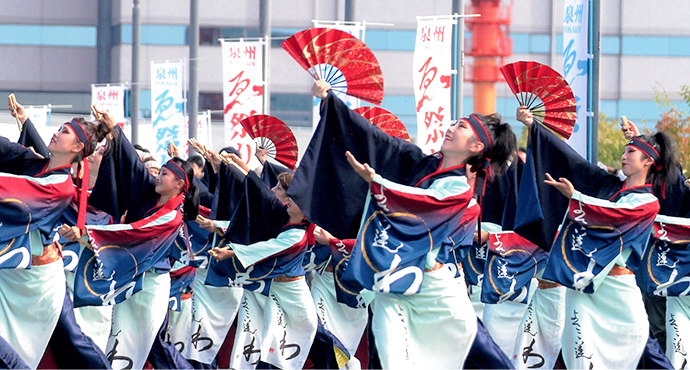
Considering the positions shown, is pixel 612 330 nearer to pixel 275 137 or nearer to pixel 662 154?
pixel 662 154

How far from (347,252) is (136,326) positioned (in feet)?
5.13

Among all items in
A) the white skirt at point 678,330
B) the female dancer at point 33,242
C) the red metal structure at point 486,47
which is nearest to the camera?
the female dancer at point 33,242

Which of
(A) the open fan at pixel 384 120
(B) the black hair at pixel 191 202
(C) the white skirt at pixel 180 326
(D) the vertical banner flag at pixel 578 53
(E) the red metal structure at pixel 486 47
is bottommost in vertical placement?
(C) the white skirt at pixel 180 326

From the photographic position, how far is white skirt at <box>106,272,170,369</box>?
7184mm

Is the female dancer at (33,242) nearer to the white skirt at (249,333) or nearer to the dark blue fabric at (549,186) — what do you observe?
the white skirt at (249,333)

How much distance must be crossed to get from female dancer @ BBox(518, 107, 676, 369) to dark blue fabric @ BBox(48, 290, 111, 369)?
9.72 ft

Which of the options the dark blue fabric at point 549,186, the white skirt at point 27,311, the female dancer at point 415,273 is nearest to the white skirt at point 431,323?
the female dancer at point 415,273

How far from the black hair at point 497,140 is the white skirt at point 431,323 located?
2.61 ft

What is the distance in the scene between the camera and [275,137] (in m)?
8.29

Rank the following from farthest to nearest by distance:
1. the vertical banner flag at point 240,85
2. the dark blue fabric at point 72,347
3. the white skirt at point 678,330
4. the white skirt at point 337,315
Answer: the vertical banner flag at point 240,85
the white skirt at point 337,315
the white skirt at point 678,330
the dark blue fabric at point 72,347

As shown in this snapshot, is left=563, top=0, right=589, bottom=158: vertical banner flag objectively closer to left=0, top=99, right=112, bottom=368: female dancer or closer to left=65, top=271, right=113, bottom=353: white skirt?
left=65, top=271, right=113, bottom=353: white skirt

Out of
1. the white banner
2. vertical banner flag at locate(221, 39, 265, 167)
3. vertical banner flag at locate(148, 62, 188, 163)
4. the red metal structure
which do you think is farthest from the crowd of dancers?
the red metal structure

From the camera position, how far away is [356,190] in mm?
5945

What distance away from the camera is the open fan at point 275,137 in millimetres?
8219
